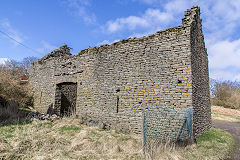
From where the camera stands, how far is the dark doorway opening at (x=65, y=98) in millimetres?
10203

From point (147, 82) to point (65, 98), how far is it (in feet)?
20.4

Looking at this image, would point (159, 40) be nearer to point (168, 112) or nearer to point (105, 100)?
point (168, 112)

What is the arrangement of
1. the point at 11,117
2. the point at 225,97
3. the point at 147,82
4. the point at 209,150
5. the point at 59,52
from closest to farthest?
the point at 209,150 → the point at 147,82 → the point at 11,117 → the point at 59,52 → the point at 225,97

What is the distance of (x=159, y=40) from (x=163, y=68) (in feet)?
3.95

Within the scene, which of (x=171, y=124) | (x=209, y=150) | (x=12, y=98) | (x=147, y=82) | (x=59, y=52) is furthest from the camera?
(x=59, y=52)

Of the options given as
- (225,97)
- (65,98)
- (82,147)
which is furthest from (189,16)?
(225,97)

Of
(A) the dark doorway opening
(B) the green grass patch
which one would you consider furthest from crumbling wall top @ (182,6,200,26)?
(A) the dark doorway opening

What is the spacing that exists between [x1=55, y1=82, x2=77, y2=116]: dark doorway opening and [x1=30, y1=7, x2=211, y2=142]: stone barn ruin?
835 mm

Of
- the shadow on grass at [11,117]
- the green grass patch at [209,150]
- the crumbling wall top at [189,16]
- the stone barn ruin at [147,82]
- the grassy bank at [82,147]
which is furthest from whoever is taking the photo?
the shadow on grass at [11,117]

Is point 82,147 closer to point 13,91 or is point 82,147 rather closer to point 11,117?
point 11,117

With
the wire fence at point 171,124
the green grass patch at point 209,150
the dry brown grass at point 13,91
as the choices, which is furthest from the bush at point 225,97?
the dry brown grass at point 13,91

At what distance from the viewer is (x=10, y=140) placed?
5.31 meters

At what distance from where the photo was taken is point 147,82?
268 inches

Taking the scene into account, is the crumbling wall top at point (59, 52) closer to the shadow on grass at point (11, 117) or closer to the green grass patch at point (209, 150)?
the shadow on grass at point (11, 117)
